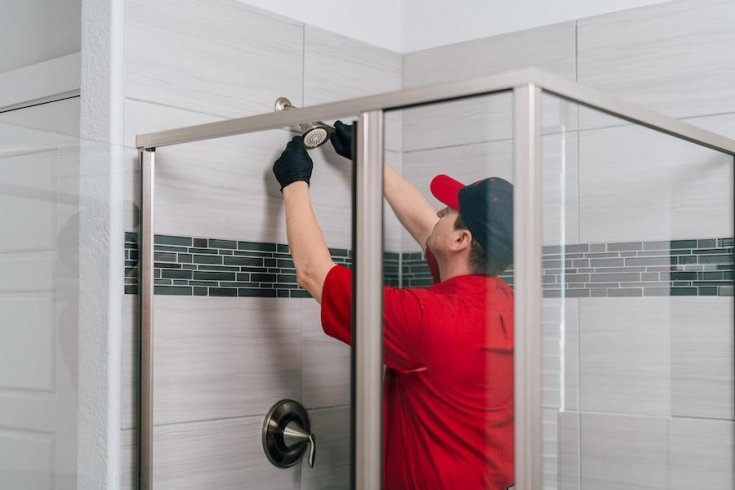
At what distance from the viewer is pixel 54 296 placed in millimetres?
1596

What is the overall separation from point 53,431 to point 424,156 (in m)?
0.78

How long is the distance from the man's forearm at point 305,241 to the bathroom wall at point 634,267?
0.20 meters

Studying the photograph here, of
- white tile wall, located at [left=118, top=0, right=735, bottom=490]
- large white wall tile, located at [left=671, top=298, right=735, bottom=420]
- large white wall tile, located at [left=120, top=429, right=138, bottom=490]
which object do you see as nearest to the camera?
white tile wall, located at [left=118, top=0, right=735, bottom=490]

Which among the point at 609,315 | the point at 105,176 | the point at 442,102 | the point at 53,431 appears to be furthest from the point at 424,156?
the point at 53,431

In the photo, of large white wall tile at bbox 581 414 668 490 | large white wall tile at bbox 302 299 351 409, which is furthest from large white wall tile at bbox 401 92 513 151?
large white wall tile at bbox 581 414 668 490

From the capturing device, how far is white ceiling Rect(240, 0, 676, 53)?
2.14 m

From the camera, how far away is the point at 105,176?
5.64 feet

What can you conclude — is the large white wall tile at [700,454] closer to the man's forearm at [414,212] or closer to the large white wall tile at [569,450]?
the large white wall tile at [569,450]

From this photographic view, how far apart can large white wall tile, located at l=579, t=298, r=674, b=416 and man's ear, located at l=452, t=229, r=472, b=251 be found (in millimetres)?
203

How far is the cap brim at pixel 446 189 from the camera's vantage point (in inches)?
54.9

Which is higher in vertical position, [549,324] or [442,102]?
[442,102]

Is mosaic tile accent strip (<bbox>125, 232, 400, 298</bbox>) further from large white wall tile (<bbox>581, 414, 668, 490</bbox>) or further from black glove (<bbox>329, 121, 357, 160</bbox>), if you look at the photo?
large white wall tile (<bbox>581, 414, 668, 490</bbox>)

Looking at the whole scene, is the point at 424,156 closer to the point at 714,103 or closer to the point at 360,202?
the point at 360,202

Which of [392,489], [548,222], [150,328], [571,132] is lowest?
[392,489]
